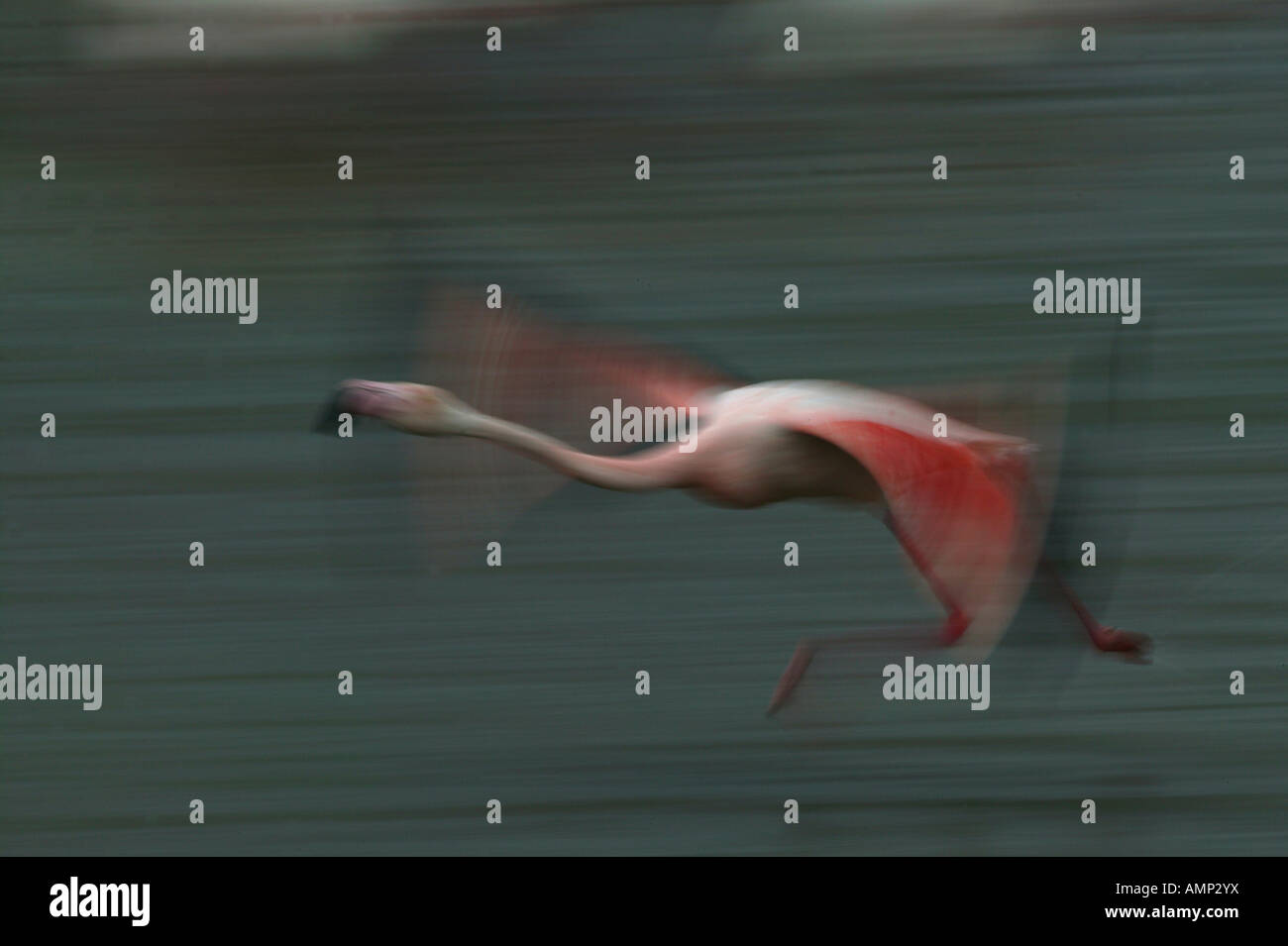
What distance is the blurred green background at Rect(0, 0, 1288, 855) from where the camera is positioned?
8.00 feet

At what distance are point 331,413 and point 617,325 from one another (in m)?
0.50

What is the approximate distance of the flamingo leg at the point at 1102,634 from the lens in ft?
7.95

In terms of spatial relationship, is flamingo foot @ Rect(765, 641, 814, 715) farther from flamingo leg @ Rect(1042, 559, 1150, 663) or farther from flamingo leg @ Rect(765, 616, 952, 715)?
flamingo leg @ Rect(1042, 559, 1150, 663)

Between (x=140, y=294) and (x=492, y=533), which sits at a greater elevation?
(x=140, y=294)

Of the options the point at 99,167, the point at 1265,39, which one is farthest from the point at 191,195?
the point at 1265,39

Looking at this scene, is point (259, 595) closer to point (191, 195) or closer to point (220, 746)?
point (220, 746)

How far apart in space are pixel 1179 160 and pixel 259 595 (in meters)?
1.77

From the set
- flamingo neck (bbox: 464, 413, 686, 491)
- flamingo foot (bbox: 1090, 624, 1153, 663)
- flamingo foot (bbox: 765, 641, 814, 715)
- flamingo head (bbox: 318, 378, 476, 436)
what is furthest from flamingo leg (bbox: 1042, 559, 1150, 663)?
flamingo head (bbox: 318, 378, 476, 436)

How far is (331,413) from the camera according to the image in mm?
2344

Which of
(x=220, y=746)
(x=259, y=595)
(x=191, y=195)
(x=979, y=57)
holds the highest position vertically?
(x=979, y=57)

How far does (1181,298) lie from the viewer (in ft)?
8.14

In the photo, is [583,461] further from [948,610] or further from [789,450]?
[948,610]

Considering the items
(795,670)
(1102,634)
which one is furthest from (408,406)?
(1102,634)

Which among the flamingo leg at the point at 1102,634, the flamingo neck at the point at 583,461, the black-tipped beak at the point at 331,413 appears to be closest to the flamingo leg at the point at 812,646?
the flamingo leg at the point at 1102,634
